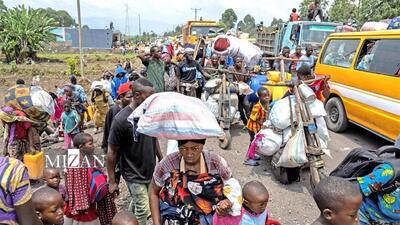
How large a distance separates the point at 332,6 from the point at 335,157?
82.2 ft

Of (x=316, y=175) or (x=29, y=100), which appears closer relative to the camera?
(x=316, y=175)

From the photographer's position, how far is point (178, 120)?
5.93ft

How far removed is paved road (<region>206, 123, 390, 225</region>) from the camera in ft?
13.0

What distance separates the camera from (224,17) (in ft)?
297

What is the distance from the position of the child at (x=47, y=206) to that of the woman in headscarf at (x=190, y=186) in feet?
2.02

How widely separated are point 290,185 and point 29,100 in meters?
3.53

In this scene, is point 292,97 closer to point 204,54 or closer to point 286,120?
point 286,120

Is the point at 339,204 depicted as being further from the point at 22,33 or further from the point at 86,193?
the point at 22,33

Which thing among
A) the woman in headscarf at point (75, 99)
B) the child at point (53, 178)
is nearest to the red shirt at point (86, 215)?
the child at point (53, 178)

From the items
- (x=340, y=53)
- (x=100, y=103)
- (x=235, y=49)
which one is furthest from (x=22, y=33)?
(x=340, y=53)

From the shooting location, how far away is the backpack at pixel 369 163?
1.99 metres

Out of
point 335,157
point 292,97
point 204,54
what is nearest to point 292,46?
point 204,54

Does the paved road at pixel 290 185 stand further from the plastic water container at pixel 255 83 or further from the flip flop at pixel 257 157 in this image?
the plastic water container at pixel 255 83

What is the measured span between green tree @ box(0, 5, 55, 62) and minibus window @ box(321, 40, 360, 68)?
77.0ft
